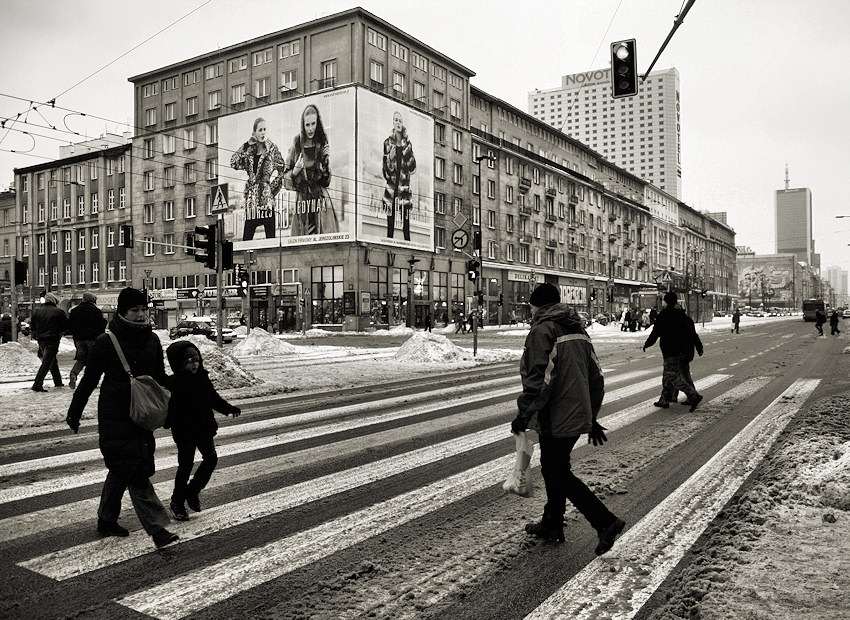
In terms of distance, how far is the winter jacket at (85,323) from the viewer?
11.7 m

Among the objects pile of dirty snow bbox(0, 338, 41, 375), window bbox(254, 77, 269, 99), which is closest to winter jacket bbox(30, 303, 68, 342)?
pile of dirty snow bbox(0, 338, 41, 375)

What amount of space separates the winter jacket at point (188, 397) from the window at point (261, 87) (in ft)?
176

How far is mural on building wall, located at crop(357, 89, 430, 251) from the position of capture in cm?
4909

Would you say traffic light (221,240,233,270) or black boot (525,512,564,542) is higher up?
traffic light (221,240,233,270)

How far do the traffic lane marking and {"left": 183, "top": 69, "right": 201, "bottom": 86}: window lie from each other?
201 ft

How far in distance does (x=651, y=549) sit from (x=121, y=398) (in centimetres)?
353

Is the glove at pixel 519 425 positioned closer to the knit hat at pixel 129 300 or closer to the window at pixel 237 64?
the knit hat at pixel 129 300

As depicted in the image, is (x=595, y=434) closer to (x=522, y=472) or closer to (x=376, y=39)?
(x=522, y=472)

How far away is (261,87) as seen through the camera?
54.8 m

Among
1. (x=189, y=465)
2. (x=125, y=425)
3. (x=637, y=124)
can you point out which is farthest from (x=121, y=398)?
(x=637, y=124)

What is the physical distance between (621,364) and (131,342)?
16337 millimetres

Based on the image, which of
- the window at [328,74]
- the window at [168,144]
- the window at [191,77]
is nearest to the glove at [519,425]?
the window at [328,74]

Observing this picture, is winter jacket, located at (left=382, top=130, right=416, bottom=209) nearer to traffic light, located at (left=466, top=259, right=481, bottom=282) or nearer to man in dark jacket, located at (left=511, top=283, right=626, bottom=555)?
traffic light, located at (left=466, top=259, right=481, bottom=282)

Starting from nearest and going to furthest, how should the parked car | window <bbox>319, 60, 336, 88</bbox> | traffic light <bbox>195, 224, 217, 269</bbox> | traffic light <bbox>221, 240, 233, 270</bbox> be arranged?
traffic light <bbox>195, 224, 217, 269</bbox> → traffic light <bbox>221, 240, 233, 270</bbox> → the parked car → window <bbox>319, 60, 336, 88</bbox>
